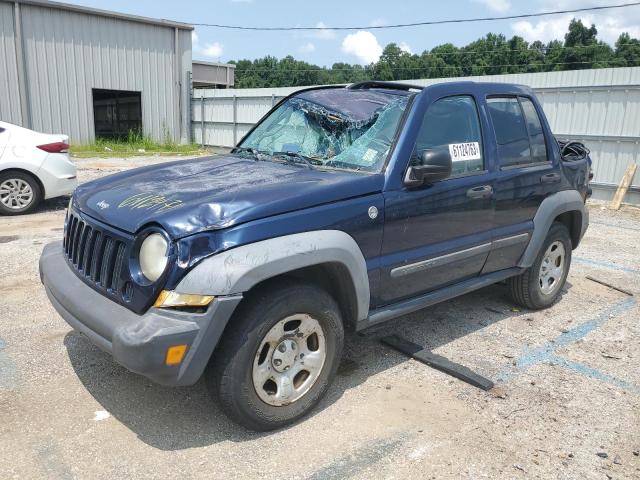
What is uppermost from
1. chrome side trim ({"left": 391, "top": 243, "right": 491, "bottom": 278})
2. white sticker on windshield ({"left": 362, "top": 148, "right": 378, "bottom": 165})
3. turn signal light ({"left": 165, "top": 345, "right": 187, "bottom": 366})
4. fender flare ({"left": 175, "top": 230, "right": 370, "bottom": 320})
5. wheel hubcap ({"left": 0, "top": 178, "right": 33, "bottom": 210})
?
white sticker on windshield ({"left": 362, "top": 148, "right": 378, "bottom": 165})

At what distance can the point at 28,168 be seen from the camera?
8.15m

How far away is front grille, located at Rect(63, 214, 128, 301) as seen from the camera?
2.87 meters

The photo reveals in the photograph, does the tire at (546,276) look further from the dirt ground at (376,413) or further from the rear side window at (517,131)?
the rear side window at (517,131)

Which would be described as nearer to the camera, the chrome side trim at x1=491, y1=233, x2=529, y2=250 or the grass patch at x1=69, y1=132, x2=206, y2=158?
the chrome side trim at x1=491, y1=233, x2=529, y2=250

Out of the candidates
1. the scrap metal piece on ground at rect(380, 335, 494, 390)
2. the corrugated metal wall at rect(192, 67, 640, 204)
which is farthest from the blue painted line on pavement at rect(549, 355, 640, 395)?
the corrugated metal wall at rect(192, 67, 640, 204)

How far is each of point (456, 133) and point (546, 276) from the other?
189cm

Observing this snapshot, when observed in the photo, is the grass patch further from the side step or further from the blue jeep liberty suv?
the side step

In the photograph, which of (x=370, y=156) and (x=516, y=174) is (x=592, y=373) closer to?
(x=516, y=174)

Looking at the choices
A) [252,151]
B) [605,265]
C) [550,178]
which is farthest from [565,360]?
[605,265]

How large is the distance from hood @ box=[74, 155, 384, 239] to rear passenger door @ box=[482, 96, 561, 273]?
55.2 inches

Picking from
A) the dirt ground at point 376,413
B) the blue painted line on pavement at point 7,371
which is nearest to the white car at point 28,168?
the dirt ground at point 376,413

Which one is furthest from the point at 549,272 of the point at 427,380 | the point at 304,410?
the point at 304,410

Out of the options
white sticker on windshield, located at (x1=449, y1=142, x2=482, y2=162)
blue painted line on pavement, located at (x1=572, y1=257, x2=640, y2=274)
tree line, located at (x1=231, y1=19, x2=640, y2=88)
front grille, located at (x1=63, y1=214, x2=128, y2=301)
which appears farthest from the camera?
tree line, located at (x1=231, y1=19, x2=640, y2=88)

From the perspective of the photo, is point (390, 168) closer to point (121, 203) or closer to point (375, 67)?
point (121, 203)
